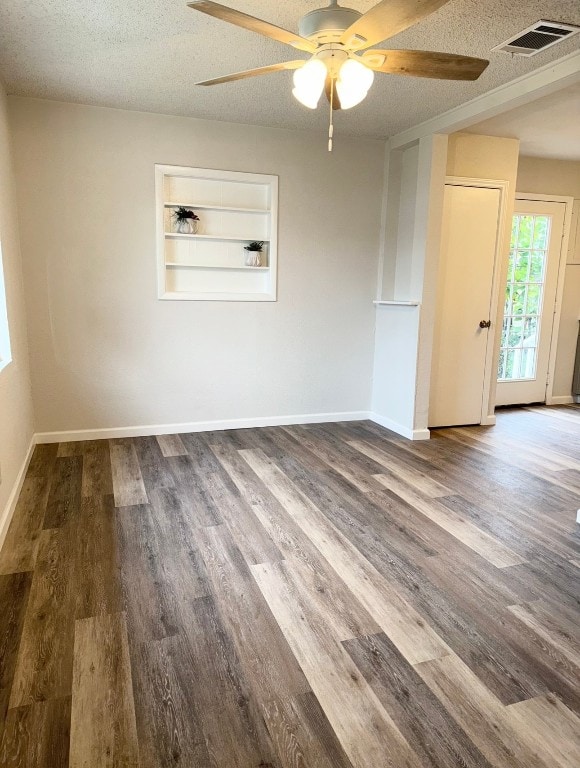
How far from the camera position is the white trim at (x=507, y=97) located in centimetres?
287

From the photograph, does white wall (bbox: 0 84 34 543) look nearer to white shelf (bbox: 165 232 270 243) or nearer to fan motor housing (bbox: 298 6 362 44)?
white shelf (bbox: 165 232 270 243)

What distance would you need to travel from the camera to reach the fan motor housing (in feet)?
6.30

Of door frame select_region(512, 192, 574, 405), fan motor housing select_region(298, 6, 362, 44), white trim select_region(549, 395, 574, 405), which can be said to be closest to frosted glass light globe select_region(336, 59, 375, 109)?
fan motor housing select_region(298, 6, 362, 44)

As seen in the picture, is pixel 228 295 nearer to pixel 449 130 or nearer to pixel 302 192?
pixel 302 192

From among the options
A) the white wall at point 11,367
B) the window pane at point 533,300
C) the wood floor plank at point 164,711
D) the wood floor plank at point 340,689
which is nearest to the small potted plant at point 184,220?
the white wall at point 11,367

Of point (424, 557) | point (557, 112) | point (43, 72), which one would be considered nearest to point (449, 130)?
point (557, 112)

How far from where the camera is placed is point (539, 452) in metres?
4.15

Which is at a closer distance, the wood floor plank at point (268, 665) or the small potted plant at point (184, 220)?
the wood floor plank at point (268, 665)

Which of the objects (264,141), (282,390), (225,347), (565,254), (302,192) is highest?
(264,141)

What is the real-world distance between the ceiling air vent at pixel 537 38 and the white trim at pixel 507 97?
0.69 feet

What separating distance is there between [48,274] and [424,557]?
3.34 metres

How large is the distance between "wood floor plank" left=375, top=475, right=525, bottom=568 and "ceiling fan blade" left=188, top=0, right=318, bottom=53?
2375 mm

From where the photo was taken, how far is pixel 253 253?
4.46m

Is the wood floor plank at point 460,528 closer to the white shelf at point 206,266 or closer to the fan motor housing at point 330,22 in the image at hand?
the white shelf at point 206,266
